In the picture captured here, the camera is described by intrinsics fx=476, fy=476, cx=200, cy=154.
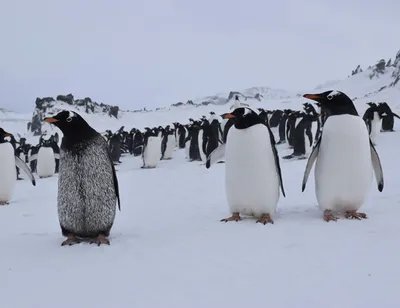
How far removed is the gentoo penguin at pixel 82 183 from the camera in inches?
151

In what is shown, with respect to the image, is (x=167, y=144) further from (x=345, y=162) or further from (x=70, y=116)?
(x=70, y=116)

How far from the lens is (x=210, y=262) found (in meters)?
3.04

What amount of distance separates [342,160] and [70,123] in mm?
2383

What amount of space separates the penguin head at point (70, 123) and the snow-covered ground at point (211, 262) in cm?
92

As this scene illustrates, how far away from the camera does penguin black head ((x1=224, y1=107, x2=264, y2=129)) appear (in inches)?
A: 174

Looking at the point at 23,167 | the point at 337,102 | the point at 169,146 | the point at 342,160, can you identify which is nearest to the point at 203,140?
the point at 169,146

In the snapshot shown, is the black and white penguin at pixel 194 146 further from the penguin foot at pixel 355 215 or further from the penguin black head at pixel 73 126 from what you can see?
the penguin black head at pixel 73 126

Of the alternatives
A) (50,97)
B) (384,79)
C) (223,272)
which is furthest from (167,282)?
(384,79)

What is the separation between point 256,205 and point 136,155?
14901 mm

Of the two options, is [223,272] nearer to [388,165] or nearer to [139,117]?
[388,165]

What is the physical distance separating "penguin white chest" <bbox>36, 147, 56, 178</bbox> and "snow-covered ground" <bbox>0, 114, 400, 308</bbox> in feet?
26.8

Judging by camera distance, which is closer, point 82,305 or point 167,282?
point 82,305

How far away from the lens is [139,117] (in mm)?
42000

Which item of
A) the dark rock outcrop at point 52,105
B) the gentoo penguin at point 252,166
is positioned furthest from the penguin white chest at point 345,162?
the dark rock outcrop at point 52,105
